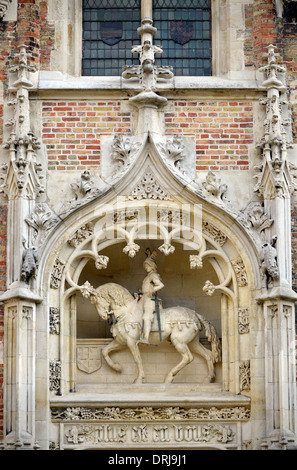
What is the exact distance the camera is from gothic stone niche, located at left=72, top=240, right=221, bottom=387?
22.5 m

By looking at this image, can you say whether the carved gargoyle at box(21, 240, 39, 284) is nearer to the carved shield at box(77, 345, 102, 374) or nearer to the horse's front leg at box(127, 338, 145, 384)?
the carved shield at box(77, 345, 102, 374)

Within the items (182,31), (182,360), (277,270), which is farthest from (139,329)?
(182,31)

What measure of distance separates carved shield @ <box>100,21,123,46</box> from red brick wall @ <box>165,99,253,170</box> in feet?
5.07

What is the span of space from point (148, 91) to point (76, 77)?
3.89 ft

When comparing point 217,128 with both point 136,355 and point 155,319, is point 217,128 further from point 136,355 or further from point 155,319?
point 136,355

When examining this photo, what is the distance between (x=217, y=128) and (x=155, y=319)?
277 centimetres

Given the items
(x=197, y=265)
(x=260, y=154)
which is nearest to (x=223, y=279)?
(x=197, y=265)

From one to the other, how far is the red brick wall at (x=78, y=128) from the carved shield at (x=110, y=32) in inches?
48.9

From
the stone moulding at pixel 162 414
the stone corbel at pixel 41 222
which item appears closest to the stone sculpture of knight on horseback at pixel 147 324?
the stone moulding at pixel 162 414

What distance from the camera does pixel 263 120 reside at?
898 inches

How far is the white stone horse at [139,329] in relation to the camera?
22.4m

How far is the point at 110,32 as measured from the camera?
23.8 m
